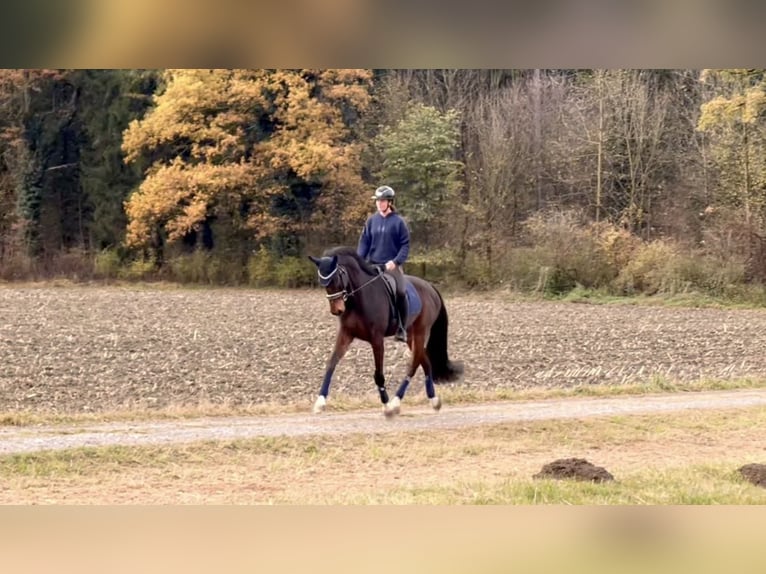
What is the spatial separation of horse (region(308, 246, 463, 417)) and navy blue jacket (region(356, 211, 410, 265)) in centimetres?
14

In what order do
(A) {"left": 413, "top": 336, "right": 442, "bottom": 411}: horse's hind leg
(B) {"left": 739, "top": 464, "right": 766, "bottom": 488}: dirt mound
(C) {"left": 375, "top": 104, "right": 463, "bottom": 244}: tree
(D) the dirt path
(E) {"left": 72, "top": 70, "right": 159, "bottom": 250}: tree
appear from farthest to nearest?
(E) {"left": 72, "top": 70, "right": 159, "bottom": 250}: tree < (C) {"left": 375, "top": 104, "right": 463, "bottom": 244}: tree < (A) {"left": 413, "top": 336, "right": 442, "bottom": 411}: horse's hind leg < (D) the dirt path < (B) {"left": 739, "top": 464, "right": 766, "bottom": 488}: dirt mound

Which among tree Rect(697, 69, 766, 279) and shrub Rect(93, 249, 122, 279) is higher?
tree Rect(697, 69, 766, 279)

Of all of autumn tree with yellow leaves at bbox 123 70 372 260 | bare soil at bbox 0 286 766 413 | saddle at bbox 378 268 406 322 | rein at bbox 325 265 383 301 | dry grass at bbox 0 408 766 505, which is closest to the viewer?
dry grass at bbox 0 408 766 505

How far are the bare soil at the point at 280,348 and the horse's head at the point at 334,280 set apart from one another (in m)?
2.60

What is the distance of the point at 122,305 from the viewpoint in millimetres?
18062

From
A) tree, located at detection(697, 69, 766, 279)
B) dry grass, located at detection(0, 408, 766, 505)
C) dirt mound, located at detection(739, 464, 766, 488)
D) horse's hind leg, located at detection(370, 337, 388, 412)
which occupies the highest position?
tree, located at detection(697, 69, 766, 279)

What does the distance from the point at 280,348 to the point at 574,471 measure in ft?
24.5

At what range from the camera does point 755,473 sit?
673 cm

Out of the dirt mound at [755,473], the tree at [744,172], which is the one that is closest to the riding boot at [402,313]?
the dirt mound at [755,473]

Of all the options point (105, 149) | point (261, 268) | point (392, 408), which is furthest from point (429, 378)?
point (105, 149)

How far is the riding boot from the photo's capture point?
8.51m

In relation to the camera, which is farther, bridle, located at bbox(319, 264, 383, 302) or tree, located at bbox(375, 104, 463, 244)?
tree, located at bbox(375, 104, 463, 244)

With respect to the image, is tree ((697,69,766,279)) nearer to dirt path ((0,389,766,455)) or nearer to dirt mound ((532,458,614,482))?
dirt path ((0,389,766,455))

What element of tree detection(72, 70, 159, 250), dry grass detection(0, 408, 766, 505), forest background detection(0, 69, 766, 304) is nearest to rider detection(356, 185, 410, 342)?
dry grass detection(0, 408, 766, 505)
